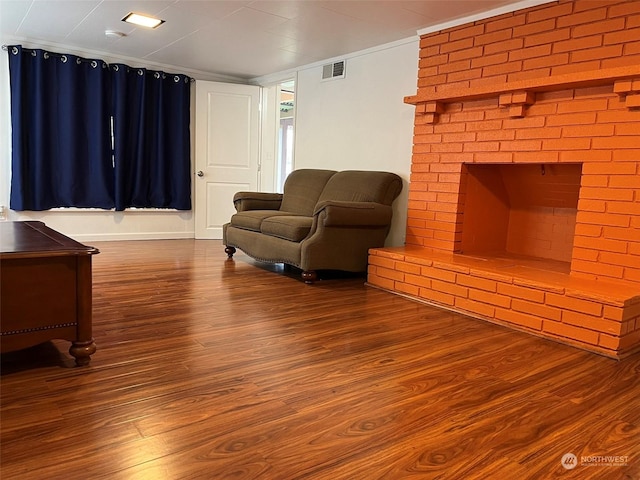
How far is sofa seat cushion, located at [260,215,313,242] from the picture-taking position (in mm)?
3680

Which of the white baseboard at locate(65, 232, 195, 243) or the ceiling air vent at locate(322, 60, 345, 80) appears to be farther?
the white baseboard at locate(65, 232, 195, 243)

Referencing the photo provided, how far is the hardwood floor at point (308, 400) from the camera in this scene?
134cm

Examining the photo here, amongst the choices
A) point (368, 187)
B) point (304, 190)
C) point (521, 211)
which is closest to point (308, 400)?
point (368, 187)

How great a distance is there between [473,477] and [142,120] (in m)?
5.20

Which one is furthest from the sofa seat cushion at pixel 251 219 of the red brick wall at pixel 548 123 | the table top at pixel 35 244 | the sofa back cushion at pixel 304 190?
the table top at pixel 35 244

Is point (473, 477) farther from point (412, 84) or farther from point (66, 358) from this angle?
point (412, 84)

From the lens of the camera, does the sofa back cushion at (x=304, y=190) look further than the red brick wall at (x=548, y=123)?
Yes

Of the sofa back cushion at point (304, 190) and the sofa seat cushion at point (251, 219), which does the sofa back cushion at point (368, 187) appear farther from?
the sofa seat cushion at point (251, 219)

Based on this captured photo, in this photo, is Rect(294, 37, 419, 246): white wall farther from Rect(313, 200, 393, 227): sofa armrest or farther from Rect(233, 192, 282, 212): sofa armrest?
Rect(233, 192, 282, 212): sofa armrest

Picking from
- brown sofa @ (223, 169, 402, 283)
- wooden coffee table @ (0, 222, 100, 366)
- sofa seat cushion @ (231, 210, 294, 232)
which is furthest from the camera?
sofa seat cushion @ (231, 210, 294, 232)

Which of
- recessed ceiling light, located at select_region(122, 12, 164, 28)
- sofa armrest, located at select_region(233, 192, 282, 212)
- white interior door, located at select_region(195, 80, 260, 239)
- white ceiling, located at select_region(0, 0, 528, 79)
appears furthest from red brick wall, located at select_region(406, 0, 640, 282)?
white interior door, located at select_region(195, 80, 260, 239)

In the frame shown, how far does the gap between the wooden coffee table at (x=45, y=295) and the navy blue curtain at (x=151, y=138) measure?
3635mm

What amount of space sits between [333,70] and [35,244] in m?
3.77

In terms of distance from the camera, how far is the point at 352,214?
3619 millimetres
